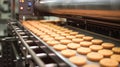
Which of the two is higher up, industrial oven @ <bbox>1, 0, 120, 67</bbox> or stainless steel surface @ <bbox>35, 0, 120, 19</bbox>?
stainless steel surface @ <bbox>35, 0, 120, 19</bbox>

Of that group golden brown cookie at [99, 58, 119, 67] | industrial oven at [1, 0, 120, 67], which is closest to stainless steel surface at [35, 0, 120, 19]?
industrial oven at [1, 0, 120, 67]

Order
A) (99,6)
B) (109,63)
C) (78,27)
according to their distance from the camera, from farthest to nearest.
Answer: (78,27), (99,6), (109,63)

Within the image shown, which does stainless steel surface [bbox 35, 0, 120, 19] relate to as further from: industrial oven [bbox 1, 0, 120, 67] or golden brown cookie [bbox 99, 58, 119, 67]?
golden brown cookie [bbox 99, 58, 119, 67]

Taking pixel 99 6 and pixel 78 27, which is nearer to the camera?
pixel 99 6

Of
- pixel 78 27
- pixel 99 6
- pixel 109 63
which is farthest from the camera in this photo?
pixel 78 27

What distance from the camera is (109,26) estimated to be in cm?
214

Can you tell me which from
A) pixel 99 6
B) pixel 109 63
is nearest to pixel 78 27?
pixel 99 6

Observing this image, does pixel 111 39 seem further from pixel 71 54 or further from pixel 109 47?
pixel 71 54

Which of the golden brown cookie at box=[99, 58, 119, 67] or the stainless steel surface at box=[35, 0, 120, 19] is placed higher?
the stainless steel surface at box=[35, 0, 120, 19]

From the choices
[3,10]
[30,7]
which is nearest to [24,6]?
[30,7]

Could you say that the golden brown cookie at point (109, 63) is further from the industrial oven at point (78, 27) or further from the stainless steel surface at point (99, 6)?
the stainless steel surface at point (99, 6)

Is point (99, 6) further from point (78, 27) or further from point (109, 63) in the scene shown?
point (78, 27)

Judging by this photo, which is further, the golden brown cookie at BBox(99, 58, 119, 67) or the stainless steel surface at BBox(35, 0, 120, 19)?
the stainless steel surface at BBox(35, 0, 120, 19)

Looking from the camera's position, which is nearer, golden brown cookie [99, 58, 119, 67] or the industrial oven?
golden brown cookie [99, 58, 119, 67]
